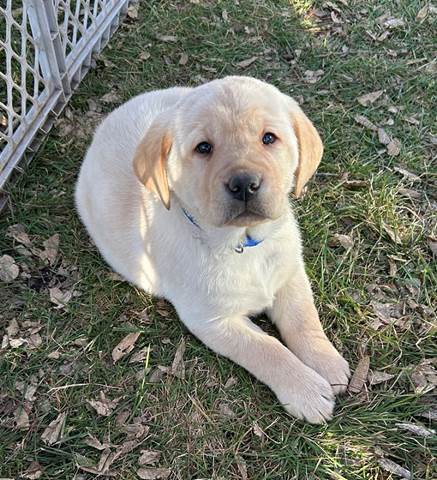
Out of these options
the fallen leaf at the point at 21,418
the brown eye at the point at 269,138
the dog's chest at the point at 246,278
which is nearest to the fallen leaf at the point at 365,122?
the dog's chest at the point at 246,278

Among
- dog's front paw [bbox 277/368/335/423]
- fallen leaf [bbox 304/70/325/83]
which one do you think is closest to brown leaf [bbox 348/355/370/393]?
dog's front paw [bbox 277/368/335/423]

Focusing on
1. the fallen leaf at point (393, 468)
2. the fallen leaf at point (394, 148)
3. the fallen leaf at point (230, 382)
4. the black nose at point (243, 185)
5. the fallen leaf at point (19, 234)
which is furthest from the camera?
the fallen leaf at point (394, 148)

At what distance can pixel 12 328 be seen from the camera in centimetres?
316

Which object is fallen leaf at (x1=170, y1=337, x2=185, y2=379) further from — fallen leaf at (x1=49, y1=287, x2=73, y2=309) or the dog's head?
the dog's head

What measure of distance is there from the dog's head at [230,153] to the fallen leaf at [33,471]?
4.54 ft

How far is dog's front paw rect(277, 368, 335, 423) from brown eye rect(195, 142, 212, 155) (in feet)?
3.67

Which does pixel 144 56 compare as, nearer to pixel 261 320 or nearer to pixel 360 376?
pixel 261 320

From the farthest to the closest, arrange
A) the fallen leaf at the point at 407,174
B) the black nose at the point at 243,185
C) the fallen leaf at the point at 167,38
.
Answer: the fallen leaf at the point at 167,38 < the fallen leaf at the point at 407,174 < the black nose at the point at 243,185

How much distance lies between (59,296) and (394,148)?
7.59ft

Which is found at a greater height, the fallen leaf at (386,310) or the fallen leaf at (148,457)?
the fallen leaf at (386,310)

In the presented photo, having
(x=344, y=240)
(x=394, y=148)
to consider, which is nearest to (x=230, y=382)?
(x=344, y=240)

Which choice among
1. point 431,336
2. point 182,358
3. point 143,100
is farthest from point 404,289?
point 143,100

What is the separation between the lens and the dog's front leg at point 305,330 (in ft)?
9.16

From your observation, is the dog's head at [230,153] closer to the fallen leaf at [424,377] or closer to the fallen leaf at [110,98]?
the fallen leaf at [424,377]
